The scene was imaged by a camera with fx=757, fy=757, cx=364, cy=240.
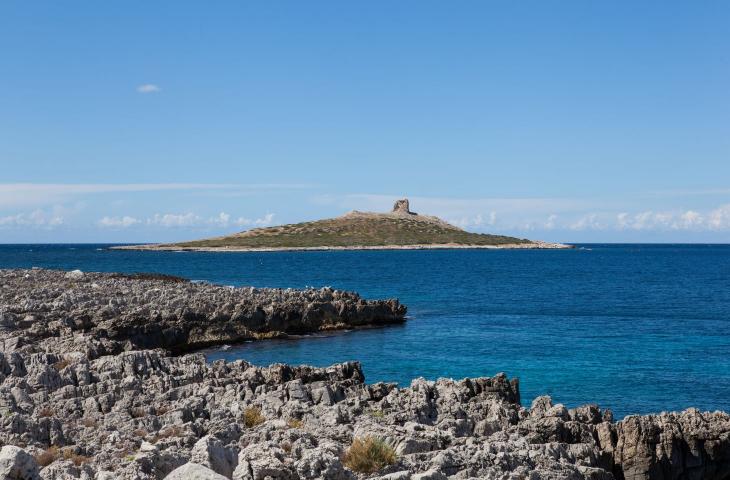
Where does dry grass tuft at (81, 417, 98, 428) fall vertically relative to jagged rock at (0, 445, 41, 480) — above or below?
below

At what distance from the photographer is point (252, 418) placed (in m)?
17.7

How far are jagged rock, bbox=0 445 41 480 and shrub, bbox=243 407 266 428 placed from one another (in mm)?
6963

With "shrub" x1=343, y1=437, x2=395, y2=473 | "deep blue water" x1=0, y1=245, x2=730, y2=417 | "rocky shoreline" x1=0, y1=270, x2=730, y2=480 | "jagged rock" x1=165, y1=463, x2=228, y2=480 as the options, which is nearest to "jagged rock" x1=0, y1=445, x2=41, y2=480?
"rocky shoreline" x1=0, y1=270, x2=730, y2=480

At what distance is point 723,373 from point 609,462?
22729 millimetres

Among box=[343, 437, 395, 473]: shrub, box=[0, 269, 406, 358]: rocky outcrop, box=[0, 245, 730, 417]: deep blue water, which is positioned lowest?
box=[0, 245, 730, 417]: deep blue water

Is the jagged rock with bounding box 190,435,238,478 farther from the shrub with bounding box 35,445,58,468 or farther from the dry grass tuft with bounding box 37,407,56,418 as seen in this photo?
the dry grass tuft with bounding box 37,407,56,418

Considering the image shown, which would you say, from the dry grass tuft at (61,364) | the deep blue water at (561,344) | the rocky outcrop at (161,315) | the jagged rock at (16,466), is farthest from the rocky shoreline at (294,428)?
the deep blue water at (561,344)

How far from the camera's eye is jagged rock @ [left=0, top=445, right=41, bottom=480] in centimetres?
1027

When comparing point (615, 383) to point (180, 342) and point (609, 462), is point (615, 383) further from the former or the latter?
point (180, 342)

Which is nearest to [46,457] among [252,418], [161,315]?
[252,418]

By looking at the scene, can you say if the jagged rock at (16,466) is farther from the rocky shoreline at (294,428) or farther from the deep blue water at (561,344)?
the deep blue water at (561,344)

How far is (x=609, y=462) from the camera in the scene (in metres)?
18.5

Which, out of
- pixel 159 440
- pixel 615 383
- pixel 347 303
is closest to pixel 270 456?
pixel 159 440

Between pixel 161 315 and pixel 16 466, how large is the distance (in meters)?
37.2
